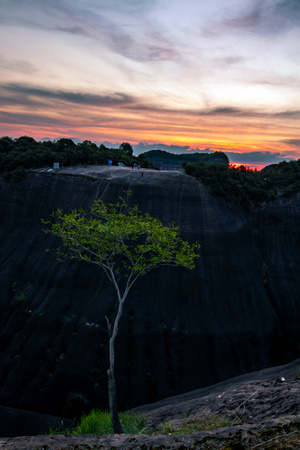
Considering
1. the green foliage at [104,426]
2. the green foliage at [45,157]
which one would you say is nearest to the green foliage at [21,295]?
the green foliage at [45,157]

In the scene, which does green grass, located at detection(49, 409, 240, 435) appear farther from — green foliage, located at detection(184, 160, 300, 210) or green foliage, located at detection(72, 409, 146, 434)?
green foliage, located at detection(184, 160, 300, 210)

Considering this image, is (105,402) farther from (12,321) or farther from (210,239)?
(210,239)

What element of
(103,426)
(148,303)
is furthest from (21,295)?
(103,426)

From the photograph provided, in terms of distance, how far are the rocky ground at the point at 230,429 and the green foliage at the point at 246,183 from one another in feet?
83.6

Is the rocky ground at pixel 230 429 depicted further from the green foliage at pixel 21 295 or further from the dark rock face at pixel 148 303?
the green foliage at pixel 21 295

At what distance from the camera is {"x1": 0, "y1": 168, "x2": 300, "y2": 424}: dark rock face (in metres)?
24.1

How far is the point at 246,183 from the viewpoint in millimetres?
39312

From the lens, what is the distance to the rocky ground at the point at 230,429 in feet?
17.7

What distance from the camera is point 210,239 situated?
107 ft

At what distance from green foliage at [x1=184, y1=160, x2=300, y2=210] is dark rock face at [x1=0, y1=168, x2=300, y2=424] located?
1464 millimetres

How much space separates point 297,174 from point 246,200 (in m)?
10.5

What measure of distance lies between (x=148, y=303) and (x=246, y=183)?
2236 cm

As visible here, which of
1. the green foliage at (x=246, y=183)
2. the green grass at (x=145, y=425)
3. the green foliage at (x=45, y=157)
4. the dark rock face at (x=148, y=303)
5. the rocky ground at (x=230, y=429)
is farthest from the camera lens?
the green foliage at (x=45, y=157)

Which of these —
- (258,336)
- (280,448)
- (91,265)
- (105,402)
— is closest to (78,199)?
(91,265)
